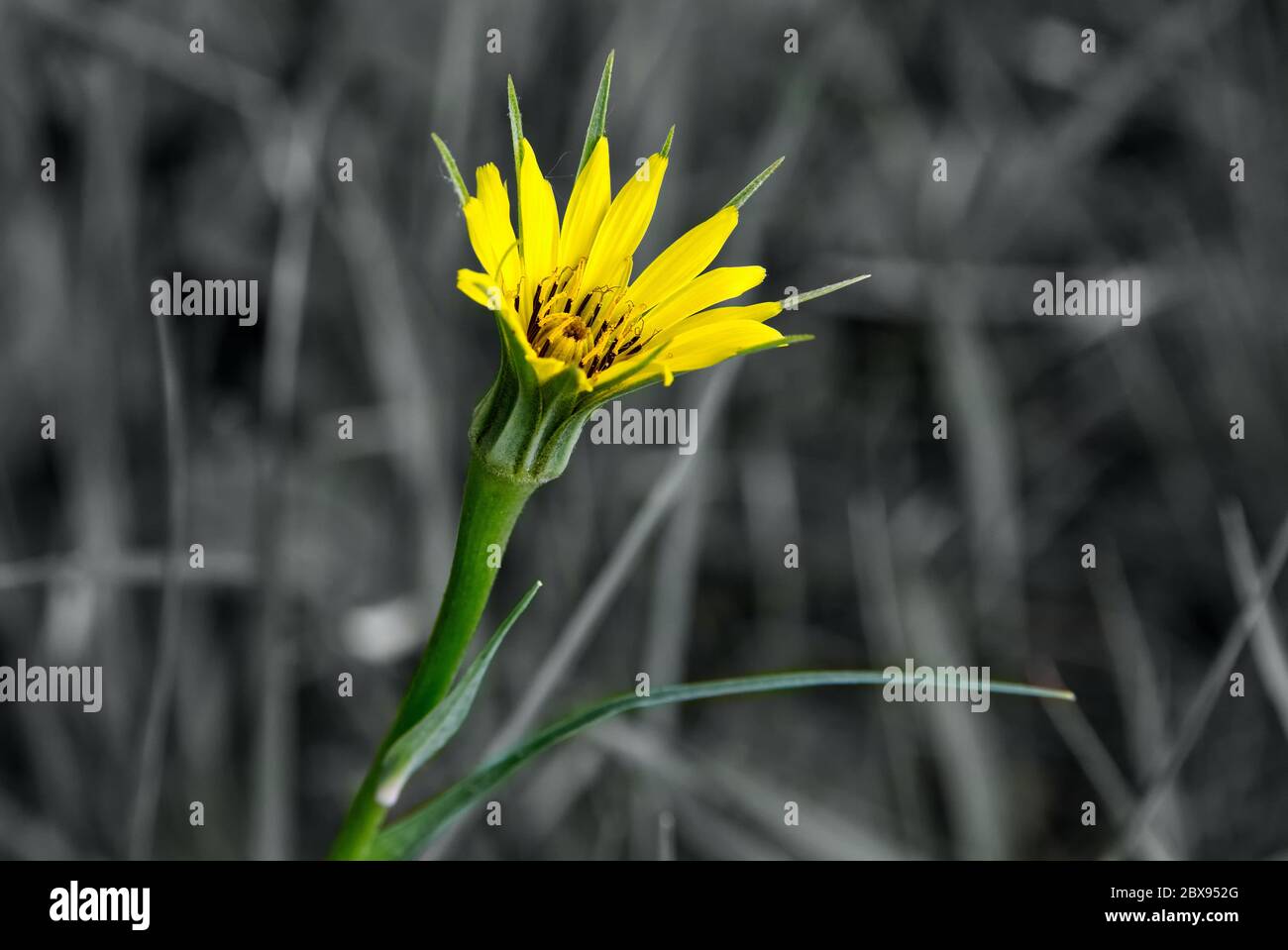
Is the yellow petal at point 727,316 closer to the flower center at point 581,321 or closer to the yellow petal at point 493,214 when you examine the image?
the flower center at point 581,321

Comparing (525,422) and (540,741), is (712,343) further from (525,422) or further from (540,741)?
(540,741)

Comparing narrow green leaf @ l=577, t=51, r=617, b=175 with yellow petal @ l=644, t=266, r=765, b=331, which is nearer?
narrow green leaf @ l=577, t=51, r=617, b=175

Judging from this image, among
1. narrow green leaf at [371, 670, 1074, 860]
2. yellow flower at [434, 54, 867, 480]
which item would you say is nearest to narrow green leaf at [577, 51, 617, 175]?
yellow flower at [434, 54, 867, 480]

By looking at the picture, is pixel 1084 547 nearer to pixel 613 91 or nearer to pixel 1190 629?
pixel 1190 629

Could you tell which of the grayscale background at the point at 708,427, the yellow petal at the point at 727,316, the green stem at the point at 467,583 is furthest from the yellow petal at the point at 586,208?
the grayscale background at the point at 708,427

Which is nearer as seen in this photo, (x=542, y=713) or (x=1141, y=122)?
(x=542, y=713)

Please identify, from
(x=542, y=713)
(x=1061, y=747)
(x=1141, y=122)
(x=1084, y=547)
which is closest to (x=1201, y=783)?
(x=1061, y=747)

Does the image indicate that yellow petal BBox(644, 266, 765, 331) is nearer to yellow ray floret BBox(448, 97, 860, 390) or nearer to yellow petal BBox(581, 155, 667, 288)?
yellow ray floret BBox(448, 97, 860, 390)
